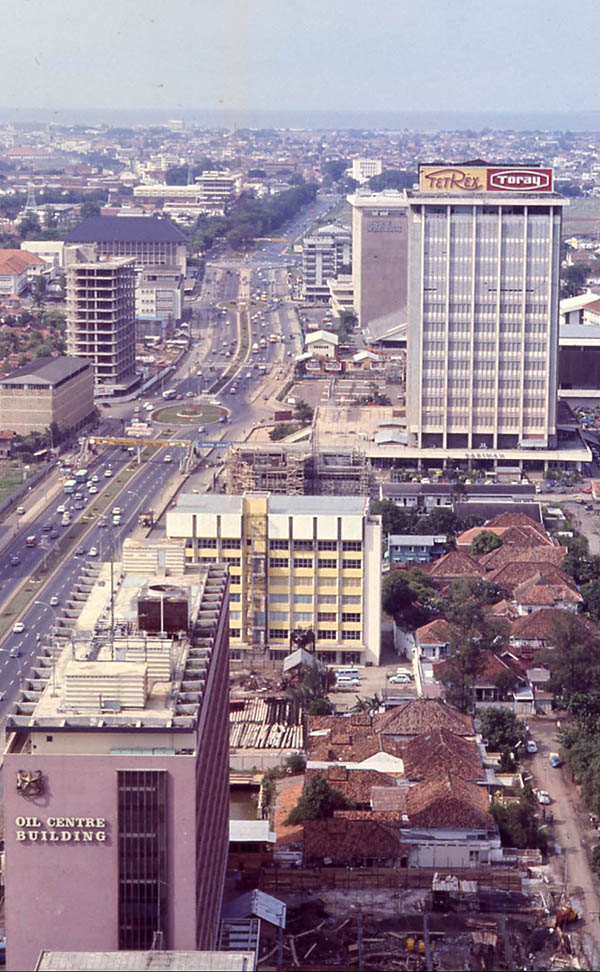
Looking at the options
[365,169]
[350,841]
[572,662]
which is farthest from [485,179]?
[365,169]

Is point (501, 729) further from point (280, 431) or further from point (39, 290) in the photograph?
point (39, 290)

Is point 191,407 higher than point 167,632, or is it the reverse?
point 167,632

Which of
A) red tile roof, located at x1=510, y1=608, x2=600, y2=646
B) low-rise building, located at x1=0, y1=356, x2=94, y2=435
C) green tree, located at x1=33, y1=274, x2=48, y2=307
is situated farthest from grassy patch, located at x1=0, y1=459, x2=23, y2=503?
green tree, located at x1=33, y1=274, x2=48, y2=307

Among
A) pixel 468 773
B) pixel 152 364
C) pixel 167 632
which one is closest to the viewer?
pixel 167 632

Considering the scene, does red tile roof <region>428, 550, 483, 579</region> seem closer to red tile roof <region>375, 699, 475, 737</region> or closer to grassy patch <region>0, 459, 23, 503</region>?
red tile roof <region>375, 699, 475, 737</region>

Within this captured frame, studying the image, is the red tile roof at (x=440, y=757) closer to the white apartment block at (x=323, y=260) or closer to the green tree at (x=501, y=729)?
the green tree at (x=501, y=729)

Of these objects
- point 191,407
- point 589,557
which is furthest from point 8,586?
point 191,407

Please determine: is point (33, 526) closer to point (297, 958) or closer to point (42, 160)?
point (297, 958)
